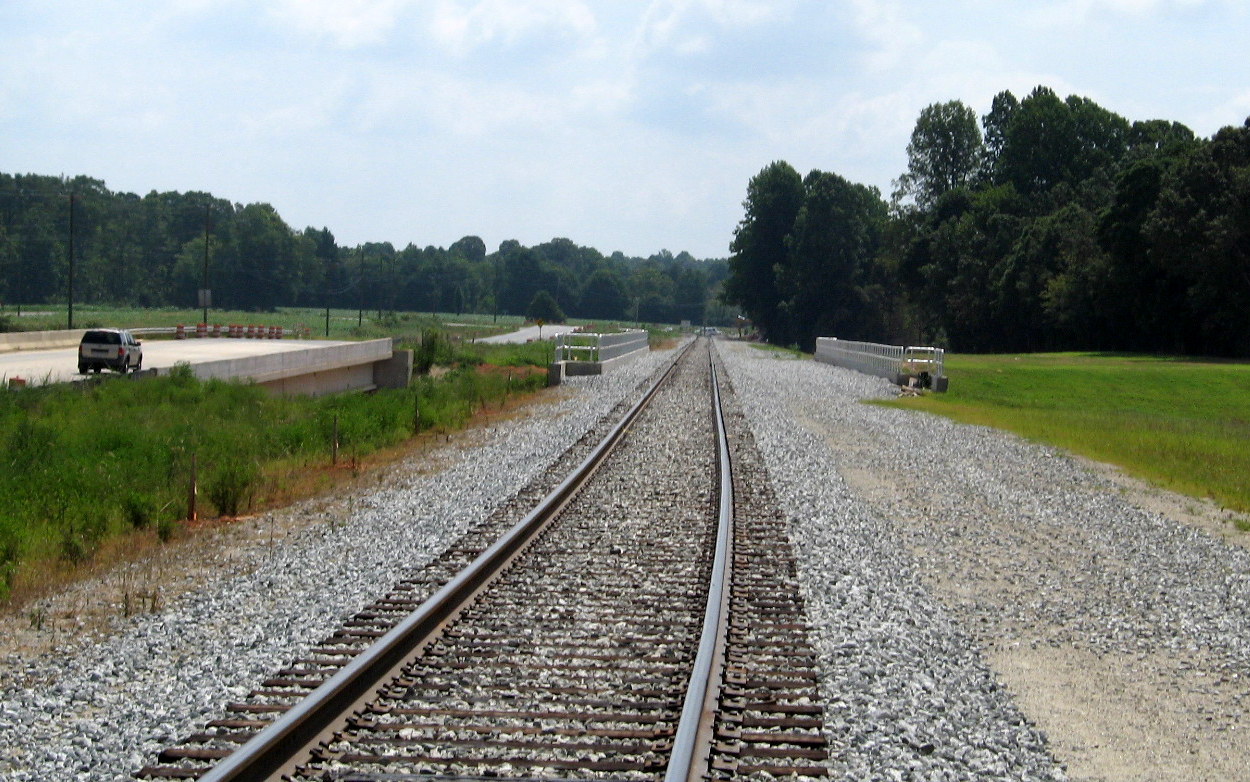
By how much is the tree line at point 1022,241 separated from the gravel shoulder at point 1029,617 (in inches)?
2004

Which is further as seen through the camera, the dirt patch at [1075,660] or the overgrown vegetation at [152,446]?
the overgrown vegetation at [152,446]

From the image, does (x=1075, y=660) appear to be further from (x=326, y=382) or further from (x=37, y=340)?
(x=37, y=340)

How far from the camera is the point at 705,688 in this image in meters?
6.65

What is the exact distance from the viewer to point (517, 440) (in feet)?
70.9

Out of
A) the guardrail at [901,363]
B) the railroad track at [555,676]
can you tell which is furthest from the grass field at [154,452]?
the guardrail at [901,363]

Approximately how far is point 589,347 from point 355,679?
126ft

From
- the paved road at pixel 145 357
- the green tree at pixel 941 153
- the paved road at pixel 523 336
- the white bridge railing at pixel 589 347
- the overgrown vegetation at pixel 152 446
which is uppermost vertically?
the green tree at pixel 941 153

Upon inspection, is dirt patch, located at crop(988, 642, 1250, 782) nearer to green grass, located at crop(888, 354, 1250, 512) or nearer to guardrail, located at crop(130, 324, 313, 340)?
green grass, located at crop(888, 354, 1250, 512)

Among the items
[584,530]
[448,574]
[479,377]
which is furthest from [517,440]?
[479,377]

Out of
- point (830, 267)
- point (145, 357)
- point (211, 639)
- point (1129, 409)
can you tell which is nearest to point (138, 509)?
point (211, 639)

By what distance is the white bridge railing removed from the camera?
42.5m

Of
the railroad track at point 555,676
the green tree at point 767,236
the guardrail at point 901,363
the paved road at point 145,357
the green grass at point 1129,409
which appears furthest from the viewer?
the green tree at point 767,236

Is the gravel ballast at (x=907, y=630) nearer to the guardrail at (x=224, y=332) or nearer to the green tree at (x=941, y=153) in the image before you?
the guardrail at (x=224, y=332)

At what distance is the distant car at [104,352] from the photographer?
35344 millimetres
